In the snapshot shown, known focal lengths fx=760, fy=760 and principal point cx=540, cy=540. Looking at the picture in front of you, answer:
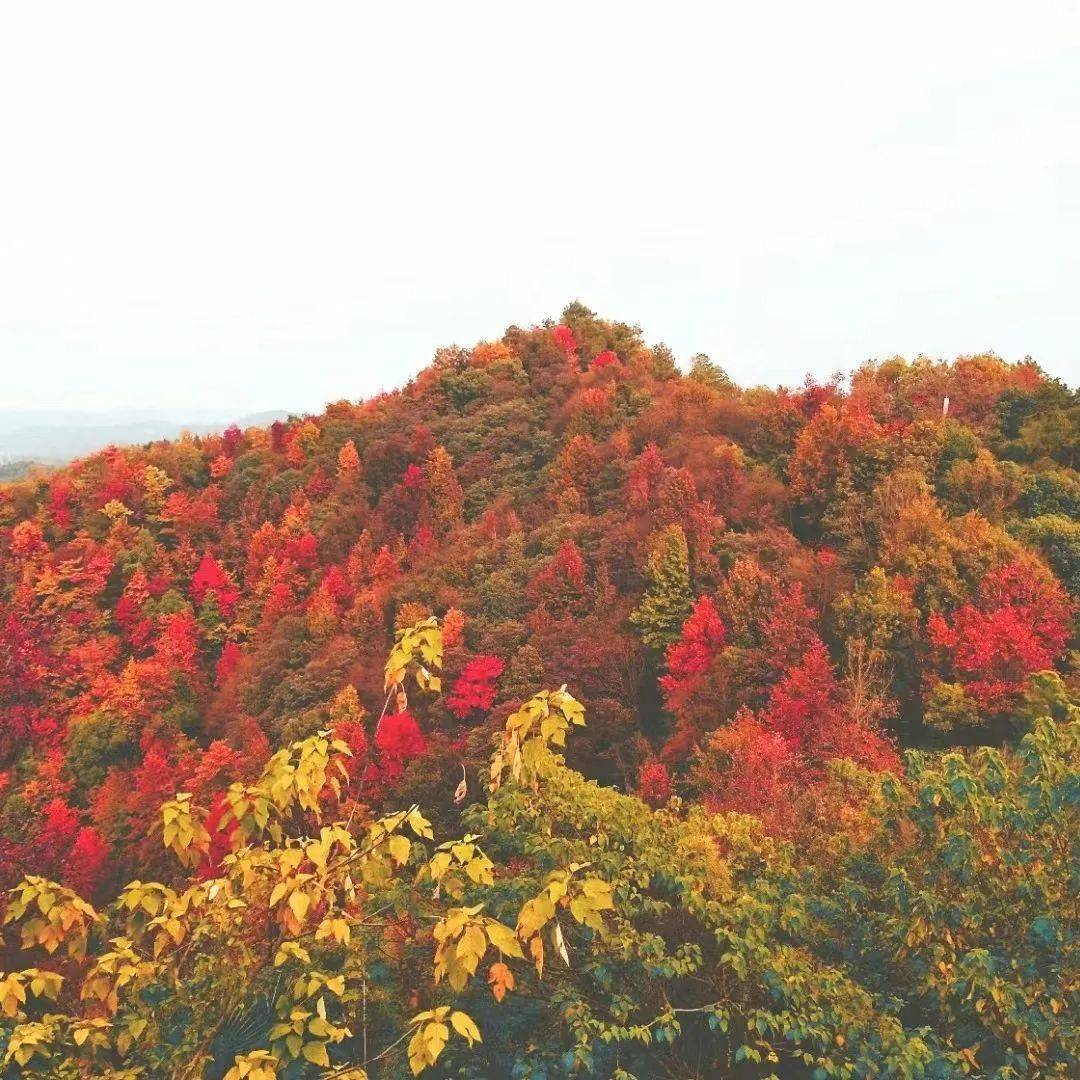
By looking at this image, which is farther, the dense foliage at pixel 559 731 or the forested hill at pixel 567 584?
the forested hill at pixel 567 584

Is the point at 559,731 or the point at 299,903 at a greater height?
the point at 559,731

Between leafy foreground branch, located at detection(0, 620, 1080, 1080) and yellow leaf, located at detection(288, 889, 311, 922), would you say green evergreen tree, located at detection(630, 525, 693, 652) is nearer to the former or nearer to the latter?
leafy foreground branch, located at detection(0, 620, 1080, 1080)

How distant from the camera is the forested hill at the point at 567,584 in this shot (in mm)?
21484

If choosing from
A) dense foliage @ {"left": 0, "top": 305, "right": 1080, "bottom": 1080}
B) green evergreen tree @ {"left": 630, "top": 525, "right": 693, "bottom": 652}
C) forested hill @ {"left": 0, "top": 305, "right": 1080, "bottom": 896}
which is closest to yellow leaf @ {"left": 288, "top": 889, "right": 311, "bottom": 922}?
dense foliage @ {"left": 0, "top": 305, "right": 1080, "bottom": 1080}

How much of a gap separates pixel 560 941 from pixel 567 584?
2752 centimetres

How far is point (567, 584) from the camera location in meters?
30.9

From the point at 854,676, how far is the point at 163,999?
66.8ft

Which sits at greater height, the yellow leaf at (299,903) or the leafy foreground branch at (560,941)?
the yellow leaf at (299,903)

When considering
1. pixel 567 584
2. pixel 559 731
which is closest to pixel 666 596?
pixel 567 584

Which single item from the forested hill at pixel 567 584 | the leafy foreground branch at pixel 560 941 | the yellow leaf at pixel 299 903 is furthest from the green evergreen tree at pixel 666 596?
the yellow leaf at pixel 299 903

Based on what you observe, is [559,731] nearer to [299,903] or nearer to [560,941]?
[560,941]

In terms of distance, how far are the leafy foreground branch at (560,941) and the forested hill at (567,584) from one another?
379 cm

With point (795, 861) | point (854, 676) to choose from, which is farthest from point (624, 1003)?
point (854, 676)

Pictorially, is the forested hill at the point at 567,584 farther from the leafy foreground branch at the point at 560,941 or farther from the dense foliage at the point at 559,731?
the leafy foreground branch at the point at 560,941
